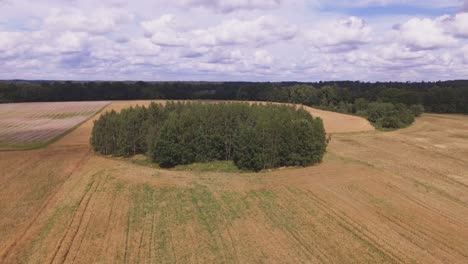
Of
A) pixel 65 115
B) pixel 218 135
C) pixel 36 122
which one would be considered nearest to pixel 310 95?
pixel 65 115

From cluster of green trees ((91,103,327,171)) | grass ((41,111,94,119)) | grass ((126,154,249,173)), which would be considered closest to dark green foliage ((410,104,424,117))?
cluster of green trees ((91,103,327,171))

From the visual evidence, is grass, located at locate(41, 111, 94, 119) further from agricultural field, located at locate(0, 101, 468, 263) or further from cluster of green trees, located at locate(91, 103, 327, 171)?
agricultural field, located at locate(0, 101, 468, 263)

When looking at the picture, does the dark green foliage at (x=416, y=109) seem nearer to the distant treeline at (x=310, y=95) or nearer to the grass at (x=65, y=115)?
the distant treeline at (x=310, y=95)

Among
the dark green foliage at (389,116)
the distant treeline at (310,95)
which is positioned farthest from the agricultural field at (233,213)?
the distant treeline at (310,95)

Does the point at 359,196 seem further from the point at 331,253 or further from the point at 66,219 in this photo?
the point at 66,219

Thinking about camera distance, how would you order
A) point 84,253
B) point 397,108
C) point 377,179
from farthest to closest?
point 397,108, point 377,179, point 84,253

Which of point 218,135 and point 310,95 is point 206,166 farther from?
point 310,95

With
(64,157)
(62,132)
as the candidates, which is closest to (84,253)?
(64,157)
